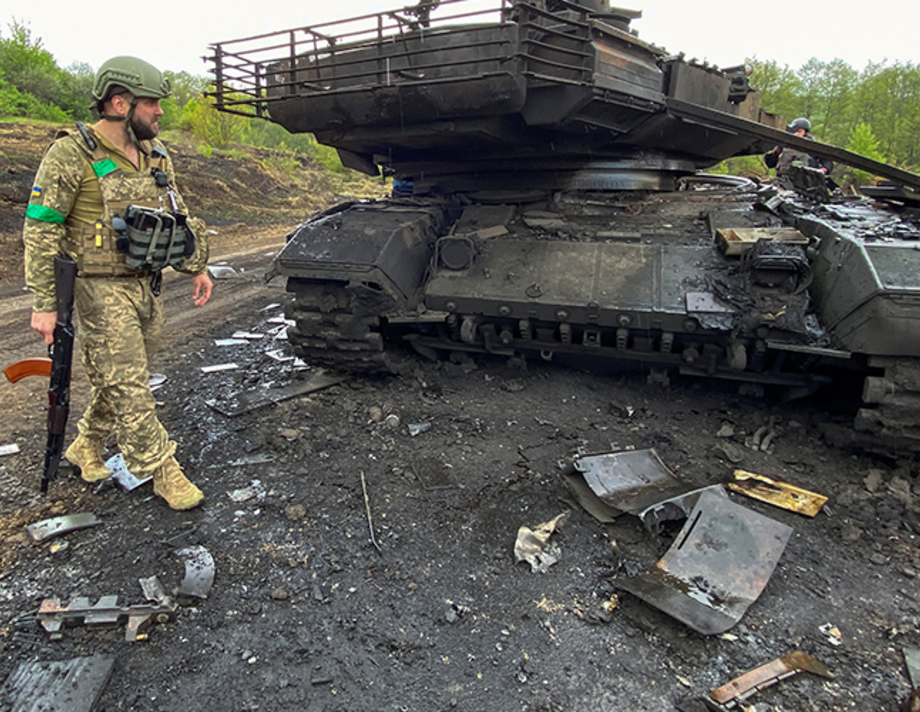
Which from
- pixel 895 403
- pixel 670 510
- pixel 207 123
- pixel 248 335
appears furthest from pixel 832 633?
pixel 207 123

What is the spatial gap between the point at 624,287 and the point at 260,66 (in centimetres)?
322

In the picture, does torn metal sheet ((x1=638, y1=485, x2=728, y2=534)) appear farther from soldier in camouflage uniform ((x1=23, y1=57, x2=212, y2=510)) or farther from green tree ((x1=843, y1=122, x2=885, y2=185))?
green tree ((x1=843, y1=122, x2=885, y2=185))

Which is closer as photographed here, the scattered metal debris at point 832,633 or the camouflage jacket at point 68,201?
the scattered metal debris at point 832,633

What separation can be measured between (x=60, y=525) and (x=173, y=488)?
1.91ft

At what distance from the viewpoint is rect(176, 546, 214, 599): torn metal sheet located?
289cm

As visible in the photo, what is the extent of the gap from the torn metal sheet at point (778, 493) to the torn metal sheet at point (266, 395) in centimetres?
324

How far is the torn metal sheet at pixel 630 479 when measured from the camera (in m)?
3.58

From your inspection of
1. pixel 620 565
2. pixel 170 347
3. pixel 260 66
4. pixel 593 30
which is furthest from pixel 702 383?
pixel 170 347

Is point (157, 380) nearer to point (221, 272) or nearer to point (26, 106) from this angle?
point (221, 272)

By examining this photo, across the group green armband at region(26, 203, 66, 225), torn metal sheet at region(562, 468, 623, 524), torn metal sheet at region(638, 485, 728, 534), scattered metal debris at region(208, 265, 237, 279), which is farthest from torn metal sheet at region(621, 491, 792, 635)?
scattered metal debris at region(208, 265, 237, 279)

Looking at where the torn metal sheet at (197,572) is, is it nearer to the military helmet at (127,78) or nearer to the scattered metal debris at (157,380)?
the military helmet at (127,78)

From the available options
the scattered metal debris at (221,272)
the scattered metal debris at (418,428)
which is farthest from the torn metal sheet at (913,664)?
the scattered metal debris at (221,272)

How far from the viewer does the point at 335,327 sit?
4910mm

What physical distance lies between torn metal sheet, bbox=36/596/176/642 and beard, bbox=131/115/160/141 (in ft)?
7.70
